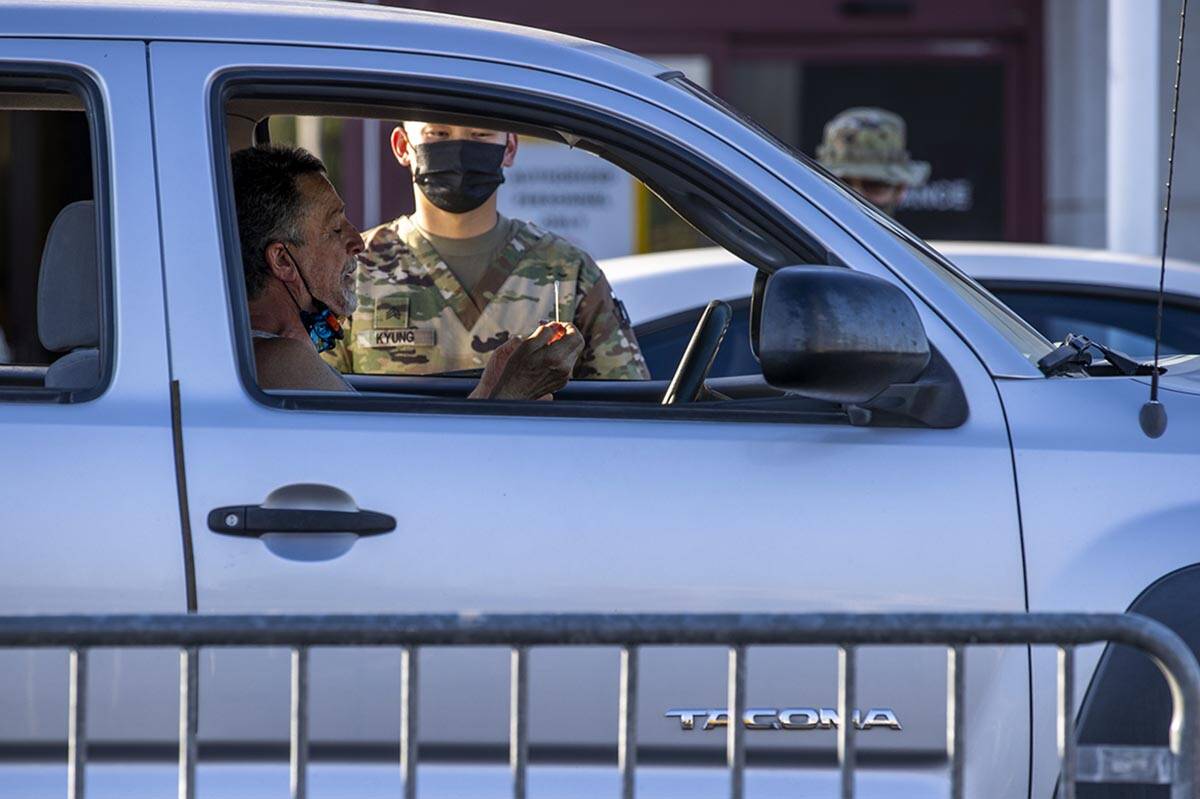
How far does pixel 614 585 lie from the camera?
8.90 ft

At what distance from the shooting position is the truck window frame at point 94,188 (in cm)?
275

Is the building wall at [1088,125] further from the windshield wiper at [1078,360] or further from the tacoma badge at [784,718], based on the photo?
the tacoma badge at [784,718]

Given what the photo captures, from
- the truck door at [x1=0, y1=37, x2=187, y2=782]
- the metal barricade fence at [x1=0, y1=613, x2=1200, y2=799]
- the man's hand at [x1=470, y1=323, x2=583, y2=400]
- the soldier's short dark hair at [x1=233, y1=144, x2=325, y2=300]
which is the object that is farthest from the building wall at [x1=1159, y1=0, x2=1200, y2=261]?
the metal barricade fence at [x1=0, y1=613, x2=1200, y2=799]

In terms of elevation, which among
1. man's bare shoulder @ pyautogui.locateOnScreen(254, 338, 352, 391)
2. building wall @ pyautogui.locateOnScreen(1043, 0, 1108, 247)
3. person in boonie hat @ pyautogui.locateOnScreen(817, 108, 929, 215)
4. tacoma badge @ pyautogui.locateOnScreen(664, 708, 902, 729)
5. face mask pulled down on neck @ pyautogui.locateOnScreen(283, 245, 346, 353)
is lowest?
tacoma badge @ pyautogui.locateOnScreen(664, 708, 902, 729)

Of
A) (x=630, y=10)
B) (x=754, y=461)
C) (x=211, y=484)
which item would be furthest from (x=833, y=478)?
(x=630, y=10)

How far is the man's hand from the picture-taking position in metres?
3.20

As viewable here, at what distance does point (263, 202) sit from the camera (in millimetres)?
3293

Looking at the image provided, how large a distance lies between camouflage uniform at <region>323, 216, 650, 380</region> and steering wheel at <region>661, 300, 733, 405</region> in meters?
0.63

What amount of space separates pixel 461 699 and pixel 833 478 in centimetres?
66

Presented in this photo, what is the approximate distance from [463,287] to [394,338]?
0.27 metres

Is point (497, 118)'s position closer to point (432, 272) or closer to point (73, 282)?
point (73, 282)

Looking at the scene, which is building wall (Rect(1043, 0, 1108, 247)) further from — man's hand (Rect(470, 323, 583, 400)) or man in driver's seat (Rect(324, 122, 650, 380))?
man's hand (Rect(470, 323, 583, 400))

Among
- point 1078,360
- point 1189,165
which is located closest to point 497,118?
point 1078,360

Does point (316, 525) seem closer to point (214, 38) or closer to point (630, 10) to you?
point (214, 38)
